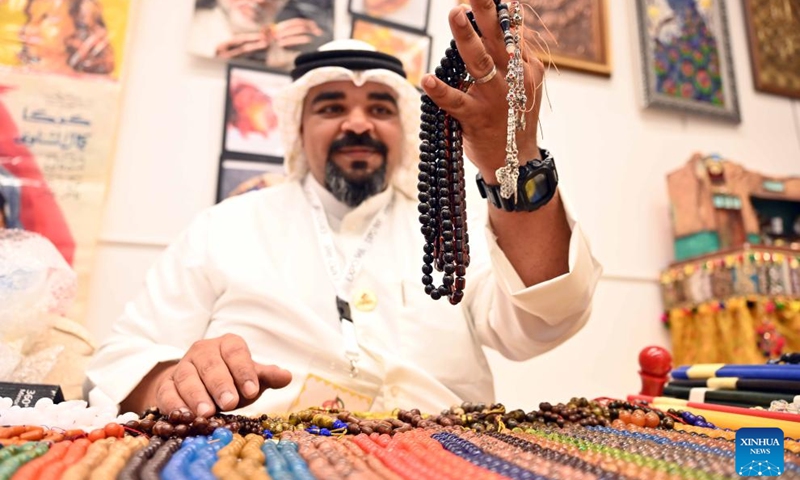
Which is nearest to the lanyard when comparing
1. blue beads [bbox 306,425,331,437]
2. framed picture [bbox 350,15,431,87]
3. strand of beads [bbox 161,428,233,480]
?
blue beads [bbox 306,425,331,437]

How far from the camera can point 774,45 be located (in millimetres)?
2990

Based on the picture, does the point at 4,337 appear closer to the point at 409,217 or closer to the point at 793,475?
the point at 409,217

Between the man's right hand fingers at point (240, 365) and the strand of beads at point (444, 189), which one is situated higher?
the strand of beads at point (444, 189)

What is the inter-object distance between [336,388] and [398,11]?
68.1 inches

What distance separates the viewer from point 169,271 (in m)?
1.42

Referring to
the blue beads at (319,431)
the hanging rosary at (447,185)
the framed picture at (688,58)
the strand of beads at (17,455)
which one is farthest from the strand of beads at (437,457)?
the framed picture at (688,58)

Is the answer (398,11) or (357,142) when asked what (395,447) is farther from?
(398,11)

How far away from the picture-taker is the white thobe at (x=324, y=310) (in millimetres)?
1133

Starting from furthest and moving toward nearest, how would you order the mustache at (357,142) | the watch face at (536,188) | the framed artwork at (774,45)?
the framed artwork at (774,45), the mustache at (357,142), the watch face at (536,188)

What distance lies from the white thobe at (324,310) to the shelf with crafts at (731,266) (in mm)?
1094

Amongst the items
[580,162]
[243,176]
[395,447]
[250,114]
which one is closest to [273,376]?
[395,447]

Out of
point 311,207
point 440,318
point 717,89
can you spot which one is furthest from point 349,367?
point 717,89

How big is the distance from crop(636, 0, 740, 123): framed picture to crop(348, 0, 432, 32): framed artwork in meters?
1.09

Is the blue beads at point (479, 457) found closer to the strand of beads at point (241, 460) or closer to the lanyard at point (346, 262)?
the strand of beads at point (241, 460)
